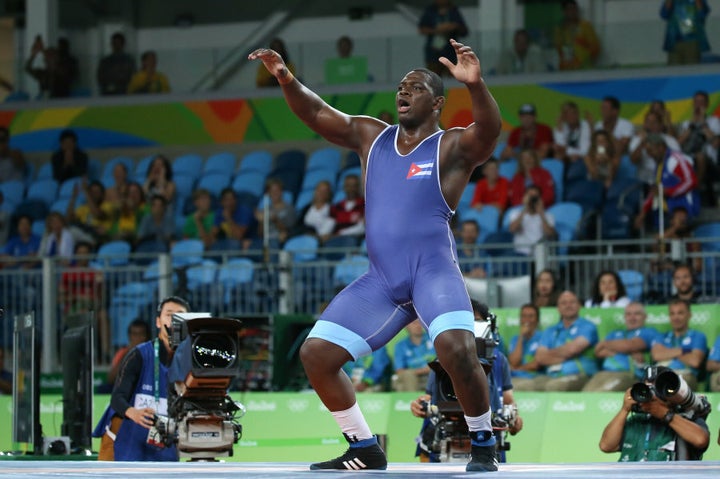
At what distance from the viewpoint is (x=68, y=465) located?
7047 mm

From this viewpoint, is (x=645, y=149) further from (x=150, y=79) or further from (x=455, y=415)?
(x=455, y=415)

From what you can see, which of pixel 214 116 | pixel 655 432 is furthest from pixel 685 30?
pixel 655 432

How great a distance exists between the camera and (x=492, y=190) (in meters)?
16.4

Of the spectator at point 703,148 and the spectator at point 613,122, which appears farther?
the spectator at point 613,122

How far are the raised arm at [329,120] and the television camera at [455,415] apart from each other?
1.88m

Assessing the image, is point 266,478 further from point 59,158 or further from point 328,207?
point 59,158

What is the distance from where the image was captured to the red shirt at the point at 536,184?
16.1 meters

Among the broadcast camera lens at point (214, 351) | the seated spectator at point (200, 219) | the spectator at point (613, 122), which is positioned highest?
the spectator at point (613, 122)

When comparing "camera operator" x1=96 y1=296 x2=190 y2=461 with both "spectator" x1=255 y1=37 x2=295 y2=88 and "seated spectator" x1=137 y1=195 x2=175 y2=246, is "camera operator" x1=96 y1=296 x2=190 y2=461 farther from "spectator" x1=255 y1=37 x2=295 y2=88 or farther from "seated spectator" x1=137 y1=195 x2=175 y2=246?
"spectator" x1=255 y1=37 x2=295 y2=88

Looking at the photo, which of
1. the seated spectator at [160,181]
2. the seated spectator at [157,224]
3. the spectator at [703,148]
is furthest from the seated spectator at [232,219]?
the spectator at [703,148]

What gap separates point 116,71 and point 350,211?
6.04 meters

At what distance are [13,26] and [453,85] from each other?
8.13 m

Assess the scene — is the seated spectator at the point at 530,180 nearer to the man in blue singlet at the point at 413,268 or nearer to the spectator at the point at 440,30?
the spectator at the point at 440,30

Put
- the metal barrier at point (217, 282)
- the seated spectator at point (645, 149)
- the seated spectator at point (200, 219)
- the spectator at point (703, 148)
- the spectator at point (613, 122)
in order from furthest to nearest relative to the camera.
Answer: the seated spectator at point (200, 219) < the spectator at point (613, 122) < the seated spectator at point (645, 149) < the spectator at point (703, 148) < the metal barrier at point (217, 282)
